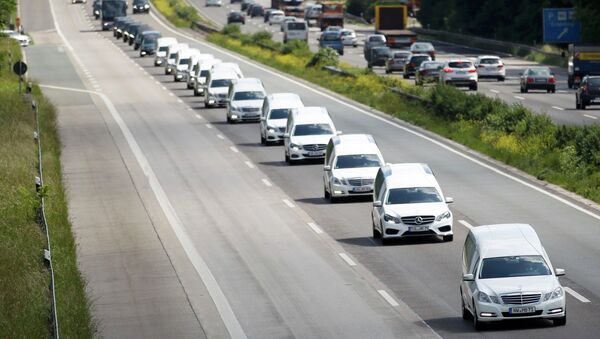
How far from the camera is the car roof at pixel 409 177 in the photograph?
35.0m

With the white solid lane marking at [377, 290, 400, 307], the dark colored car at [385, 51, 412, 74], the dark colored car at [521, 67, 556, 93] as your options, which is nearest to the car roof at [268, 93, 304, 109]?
the dark colored car at [521, 67, 556, 93]

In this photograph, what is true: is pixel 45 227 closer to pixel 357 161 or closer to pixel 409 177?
pixel 409 177

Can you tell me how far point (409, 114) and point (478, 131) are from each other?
8.70 meters

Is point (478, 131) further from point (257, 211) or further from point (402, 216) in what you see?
point (402, 216)

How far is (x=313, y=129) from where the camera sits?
50.5 metres

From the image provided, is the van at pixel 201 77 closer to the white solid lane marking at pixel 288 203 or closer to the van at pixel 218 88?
the van at pixel 218 88

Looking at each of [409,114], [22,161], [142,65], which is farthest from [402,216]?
[142,65]

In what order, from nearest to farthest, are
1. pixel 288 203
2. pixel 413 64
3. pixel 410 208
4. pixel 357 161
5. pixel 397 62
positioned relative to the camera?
pixel 410 208 < pixel 357 161 < pixel 288 203 < pixel 413 64 < pixel 397 62

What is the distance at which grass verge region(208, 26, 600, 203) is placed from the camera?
4528cm

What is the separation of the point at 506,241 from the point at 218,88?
4928 cm

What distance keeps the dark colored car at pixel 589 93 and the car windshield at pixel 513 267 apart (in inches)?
1701

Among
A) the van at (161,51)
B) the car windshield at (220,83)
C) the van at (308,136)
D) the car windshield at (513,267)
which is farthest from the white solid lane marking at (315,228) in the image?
the van at (161,51)

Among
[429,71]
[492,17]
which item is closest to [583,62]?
[429,71]

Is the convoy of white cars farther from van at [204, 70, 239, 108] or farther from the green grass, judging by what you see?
van at [204, 70, 239, 108]
